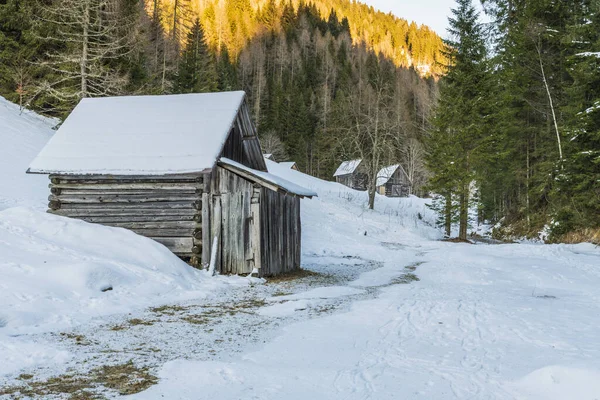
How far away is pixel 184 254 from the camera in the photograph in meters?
12.8

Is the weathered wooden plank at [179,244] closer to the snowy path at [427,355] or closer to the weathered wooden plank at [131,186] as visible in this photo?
the weathered wooden plank at [131,186]

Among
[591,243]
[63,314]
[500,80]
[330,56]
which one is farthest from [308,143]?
[63,314]

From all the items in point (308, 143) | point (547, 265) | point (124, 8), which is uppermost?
point (124, 8)

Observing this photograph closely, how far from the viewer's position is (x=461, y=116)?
2733 cm

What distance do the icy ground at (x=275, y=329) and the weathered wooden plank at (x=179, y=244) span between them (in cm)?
133

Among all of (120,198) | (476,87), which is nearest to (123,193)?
(120,198)

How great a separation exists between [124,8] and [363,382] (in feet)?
96.7

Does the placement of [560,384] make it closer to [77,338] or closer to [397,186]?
[77,338]

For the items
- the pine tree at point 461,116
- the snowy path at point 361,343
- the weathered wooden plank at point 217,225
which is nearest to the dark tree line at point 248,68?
the pine tree at point 461,116

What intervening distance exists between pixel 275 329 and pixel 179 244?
22.1 feet

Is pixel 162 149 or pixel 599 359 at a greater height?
pixel 162 149

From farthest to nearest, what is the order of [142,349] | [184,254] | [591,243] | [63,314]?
[591,243] < [184,254] < [63,314] < [142,349]

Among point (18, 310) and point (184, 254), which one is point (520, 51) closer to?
point (184, 254)

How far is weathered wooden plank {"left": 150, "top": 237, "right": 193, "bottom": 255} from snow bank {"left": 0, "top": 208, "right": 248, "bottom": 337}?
1.04 metres
